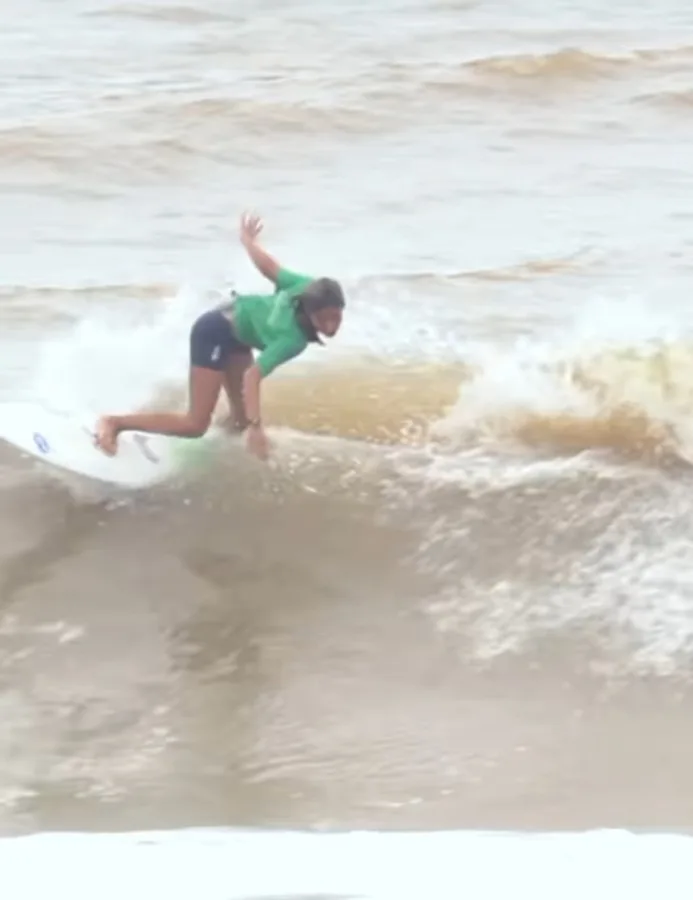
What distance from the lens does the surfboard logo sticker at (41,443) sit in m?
9.02

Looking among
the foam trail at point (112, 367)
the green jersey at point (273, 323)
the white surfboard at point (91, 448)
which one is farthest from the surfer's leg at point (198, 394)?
the foam trail at point (112, 367)

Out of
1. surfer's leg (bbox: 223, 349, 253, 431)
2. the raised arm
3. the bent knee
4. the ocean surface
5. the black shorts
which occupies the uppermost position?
the raised arm

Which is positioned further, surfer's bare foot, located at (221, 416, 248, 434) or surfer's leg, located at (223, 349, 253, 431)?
surfer's bare foot, located at (221, 416, 248, 434)

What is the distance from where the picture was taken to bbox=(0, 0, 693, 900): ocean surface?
6258mm

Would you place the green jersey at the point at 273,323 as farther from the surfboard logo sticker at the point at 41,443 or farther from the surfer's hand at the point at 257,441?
the surfboard logo sticker at the point at 41,443

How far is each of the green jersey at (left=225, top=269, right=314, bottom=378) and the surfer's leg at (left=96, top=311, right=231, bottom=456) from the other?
11 centimetres

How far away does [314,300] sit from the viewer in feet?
26.8

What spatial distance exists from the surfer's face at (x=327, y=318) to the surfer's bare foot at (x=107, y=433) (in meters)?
1.12

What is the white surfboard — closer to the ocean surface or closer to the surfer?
the ocean surface

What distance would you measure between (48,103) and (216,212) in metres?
4.78

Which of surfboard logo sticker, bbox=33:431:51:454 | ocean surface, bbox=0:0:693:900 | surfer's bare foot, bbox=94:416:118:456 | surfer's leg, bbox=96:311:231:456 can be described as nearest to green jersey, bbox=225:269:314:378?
surfer's leg, bbox=96:311:231:456

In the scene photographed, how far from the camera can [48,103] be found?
20.7 meters

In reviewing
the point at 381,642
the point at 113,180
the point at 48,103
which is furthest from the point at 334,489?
the point at 48,103

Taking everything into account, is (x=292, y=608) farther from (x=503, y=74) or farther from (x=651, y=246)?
(x=503, y=74)
